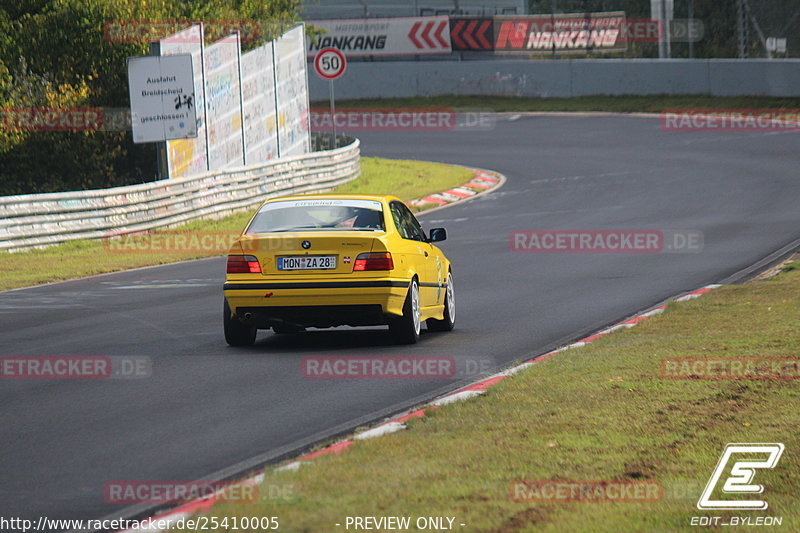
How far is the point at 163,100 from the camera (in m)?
25.1

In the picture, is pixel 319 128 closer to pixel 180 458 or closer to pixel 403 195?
pixel 403 195

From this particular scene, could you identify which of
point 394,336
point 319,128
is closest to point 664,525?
point 394,336

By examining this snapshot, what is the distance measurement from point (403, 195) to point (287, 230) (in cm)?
1784

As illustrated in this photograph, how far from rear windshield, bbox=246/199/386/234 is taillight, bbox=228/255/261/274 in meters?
0.37

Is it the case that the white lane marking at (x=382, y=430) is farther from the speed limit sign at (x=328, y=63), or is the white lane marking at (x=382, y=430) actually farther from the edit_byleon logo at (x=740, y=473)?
the speed limit sign at (x=328, y=63)

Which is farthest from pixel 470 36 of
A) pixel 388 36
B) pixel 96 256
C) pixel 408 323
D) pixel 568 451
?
pixel 568 451

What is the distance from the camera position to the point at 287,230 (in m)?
11.1

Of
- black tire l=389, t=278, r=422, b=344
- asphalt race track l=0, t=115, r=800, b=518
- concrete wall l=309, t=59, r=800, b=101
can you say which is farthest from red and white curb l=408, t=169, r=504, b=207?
black tire l=389, t=278, r=422, b=344

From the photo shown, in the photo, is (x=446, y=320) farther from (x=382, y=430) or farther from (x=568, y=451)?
(x=568, y=451)

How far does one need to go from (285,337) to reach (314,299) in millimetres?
1672

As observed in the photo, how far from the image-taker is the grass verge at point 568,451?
17.1 feet

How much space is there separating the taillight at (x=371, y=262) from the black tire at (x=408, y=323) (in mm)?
426

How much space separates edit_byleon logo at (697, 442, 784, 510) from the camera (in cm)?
529

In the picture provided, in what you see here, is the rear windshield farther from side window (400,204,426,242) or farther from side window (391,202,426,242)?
side window (400,204,426,242)
